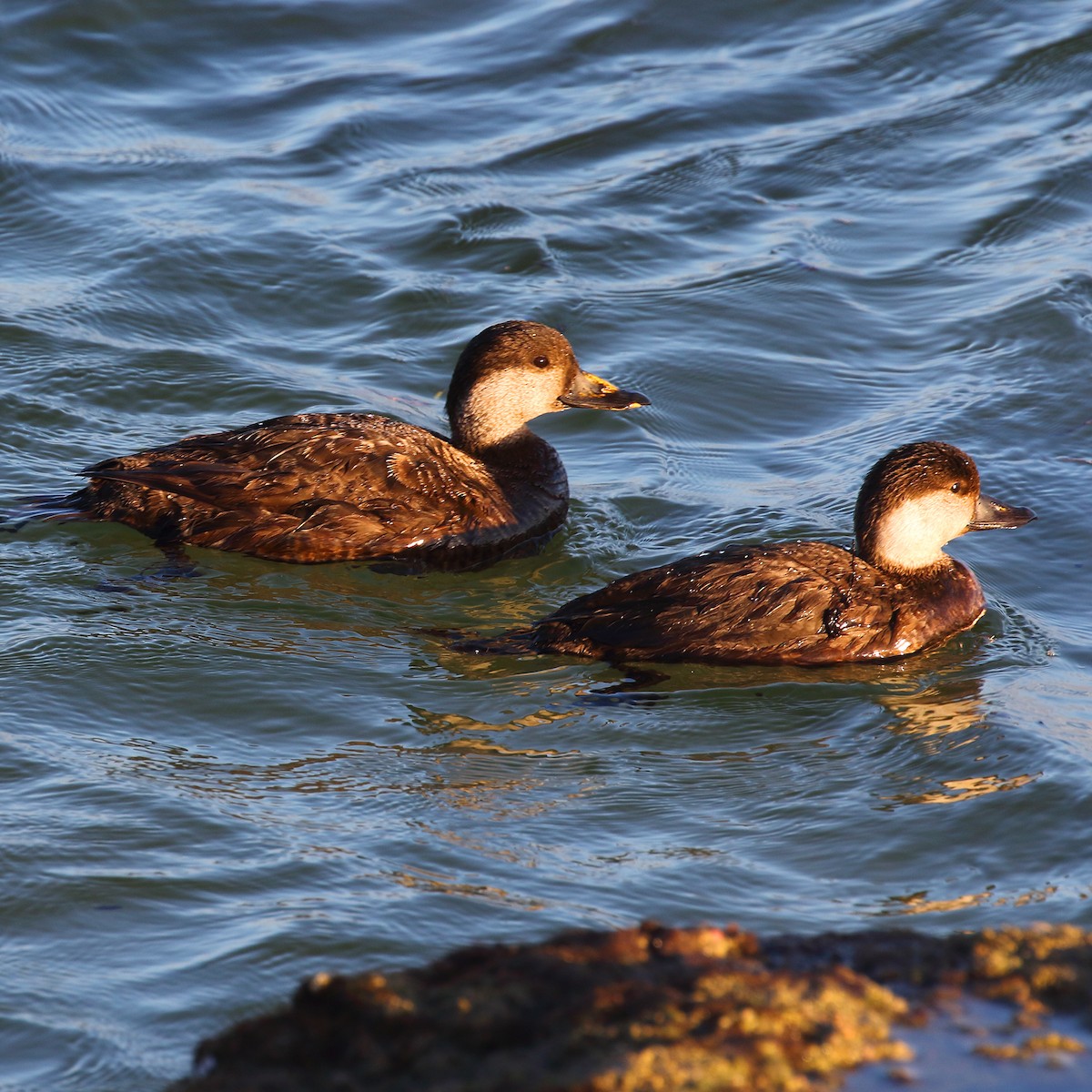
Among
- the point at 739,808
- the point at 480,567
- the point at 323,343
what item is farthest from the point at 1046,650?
the point at 323,343

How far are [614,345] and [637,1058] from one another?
7.49m

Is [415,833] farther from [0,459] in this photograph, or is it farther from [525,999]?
[0,459]

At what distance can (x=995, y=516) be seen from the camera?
23.6 feet

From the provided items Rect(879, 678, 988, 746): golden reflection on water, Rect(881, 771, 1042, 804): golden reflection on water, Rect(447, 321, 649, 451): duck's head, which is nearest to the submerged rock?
Rect(881, 771, 1042, 804): golden reflection on water

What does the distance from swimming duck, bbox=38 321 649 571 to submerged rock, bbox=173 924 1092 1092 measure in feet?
13.9

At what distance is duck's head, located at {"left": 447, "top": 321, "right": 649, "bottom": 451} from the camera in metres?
8.24

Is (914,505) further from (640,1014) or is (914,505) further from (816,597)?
(640,1014)

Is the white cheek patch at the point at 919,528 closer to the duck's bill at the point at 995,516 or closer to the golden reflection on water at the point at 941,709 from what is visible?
the duck's bill at the point at 995,516

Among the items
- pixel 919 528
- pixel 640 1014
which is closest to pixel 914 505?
pixel 919 528

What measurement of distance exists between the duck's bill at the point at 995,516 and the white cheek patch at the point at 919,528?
0.12 meters

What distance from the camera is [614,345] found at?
32.9ft

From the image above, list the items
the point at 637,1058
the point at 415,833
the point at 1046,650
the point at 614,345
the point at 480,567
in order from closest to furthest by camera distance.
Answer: the point at 637,1058
the point at 415,833
the point at 1046,650
the point at 480,567
the point at 614,345

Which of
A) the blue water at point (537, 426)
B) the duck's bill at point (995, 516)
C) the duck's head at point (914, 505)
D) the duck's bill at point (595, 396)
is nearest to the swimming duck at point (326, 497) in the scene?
the blue water at point (537, 426)

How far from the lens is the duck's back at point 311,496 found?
24.5 feet
